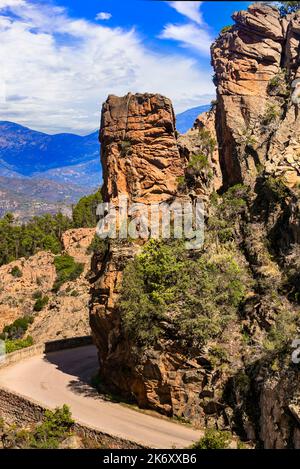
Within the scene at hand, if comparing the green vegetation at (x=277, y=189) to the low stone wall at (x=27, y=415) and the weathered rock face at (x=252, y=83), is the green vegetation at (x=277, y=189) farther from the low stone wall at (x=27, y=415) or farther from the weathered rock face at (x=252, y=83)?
Answer: the low stone wall at (x=27, y=415)

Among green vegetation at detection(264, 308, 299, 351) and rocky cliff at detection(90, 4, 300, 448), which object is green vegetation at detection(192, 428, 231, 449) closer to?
rocky cliff at detection(90, 4, 300, 448)

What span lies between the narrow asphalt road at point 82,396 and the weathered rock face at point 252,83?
14314 millimetres

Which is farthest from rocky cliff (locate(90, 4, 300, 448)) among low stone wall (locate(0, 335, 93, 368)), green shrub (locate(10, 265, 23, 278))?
green shrub (locate(10, 265, 23, 278))

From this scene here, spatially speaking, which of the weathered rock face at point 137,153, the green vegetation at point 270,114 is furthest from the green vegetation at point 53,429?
Answer: the green vegetation at point 270,114

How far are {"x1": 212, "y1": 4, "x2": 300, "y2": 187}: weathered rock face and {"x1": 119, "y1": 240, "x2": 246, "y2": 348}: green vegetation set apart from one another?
8.02 m

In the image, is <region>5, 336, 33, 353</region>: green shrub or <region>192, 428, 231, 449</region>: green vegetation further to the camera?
<region>5, 336, 33, 353</region>: green shrub

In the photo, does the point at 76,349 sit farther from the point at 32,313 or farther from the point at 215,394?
the point at 215,394

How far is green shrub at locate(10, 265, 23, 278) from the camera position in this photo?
54463 mm

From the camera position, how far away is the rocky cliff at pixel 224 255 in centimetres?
2150

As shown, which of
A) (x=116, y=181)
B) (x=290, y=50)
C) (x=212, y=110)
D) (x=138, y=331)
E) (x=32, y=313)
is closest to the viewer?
(x=138, y=331)

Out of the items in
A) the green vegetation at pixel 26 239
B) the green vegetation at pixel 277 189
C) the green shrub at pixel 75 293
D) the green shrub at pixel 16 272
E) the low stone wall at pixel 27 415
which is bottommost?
the low stone wall at pixel 27 415

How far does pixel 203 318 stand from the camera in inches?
899

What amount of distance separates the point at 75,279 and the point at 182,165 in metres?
23.6

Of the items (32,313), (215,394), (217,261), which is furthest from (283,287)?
(32,313)
